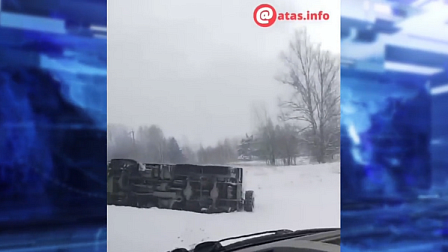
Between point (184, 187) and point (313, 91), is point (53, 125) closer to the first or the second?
point (184, 187)

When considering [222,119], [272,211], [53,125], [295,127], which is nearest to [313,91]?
[295,127]

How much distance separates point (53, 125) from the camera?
1.26 m

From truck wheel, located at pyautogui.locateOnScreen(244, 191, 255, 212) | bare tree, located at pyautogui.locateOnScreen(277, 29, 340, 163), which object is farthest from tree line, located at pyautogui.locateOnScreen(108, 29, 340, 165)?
truck wheel, located at pyautogui.locateOnScreen(244, 191, 255, 212)

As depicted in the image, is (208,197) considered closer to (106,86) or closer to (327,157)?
(327,157)

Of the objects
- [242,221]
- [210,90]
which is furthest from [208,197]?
[210,90]

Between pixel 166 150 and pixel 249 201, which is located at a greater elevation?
pixel 166 150

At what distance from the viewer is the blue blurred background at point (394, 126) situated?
125 cm

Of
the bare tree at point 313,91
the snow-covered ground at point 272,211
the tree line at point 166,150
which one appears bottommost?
the snow-covered ground at point 272,211

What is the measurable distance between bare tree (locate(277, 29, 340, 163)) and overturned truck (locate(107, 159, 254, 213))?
30cm

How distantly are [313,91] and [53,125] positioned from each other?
3.29ft

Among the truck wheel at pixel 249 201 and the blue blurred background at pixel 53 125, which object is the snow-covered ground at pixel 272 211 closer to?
the truck wheel at pixel 249 201

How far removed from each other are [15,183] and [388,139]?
145 cm

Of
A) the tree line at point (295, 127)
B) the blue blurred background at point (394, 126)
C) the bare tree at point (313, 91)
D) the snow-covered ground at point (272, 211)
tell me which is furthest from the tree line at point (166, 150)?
the blue blurred background at point (394, 126)

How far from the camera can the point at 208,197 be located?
123 centimetres
